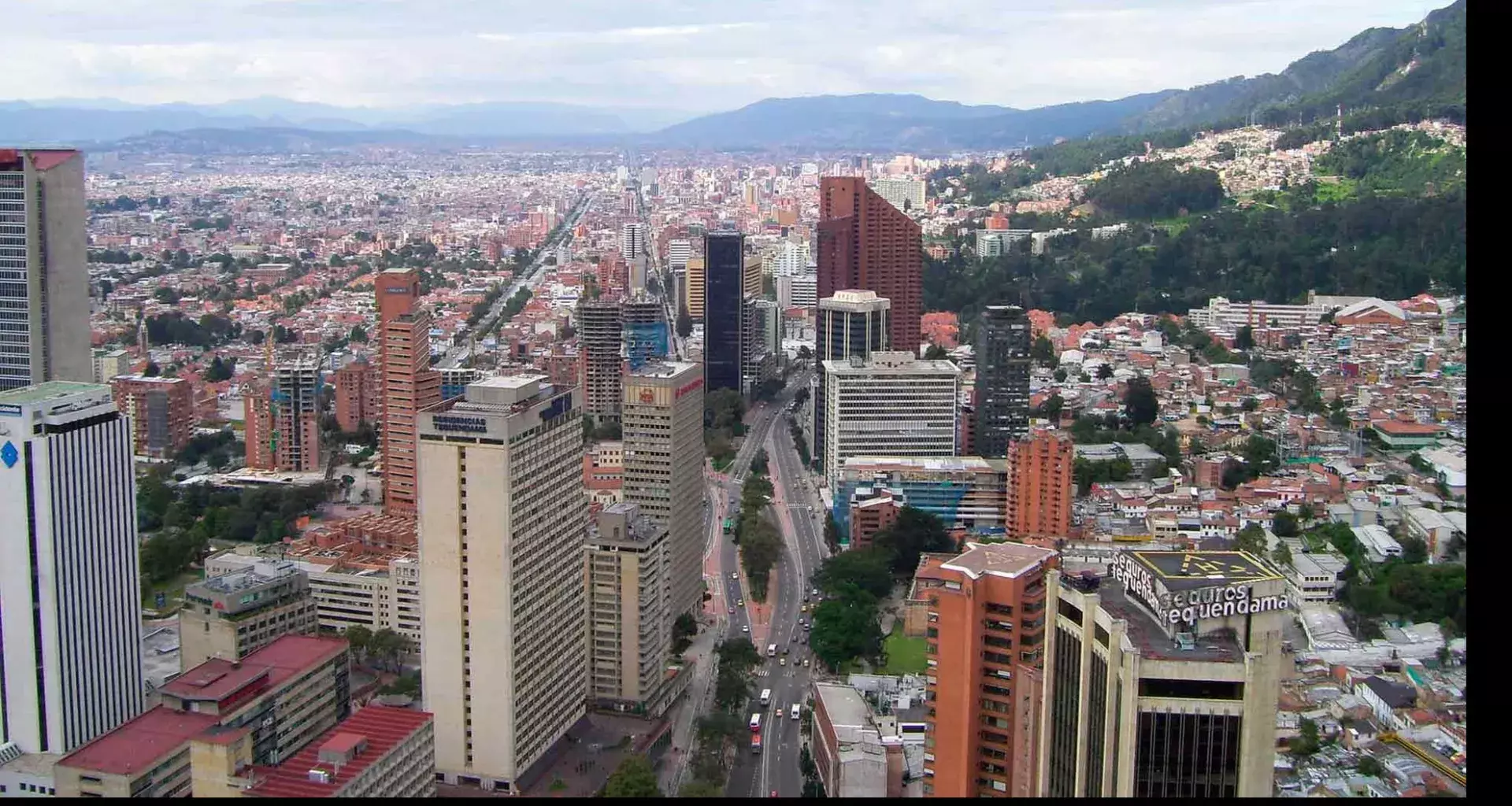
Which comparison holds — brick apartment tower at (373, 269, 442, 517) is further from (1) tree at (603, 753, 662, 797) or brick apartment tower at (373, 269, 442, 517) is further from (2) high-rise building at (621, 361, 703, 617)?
(1) tree at (603, 753, 662, 797)

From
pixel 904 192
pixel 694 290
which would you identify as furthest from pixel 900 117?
pixel 694 290

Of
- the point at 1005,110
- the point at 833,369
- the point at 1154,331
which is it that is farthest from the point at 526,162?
the point at 833,369

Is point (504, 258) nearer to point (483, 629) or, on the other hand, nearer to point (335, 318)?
point (335, 318)

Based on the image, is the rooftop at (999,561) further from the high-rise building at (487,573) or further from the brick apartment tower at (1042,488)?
the brick apartment tower at (1042,488)

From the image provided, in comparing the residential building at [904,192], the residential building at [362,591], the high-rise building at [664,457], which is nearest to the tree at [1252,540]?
the high-rise building at [664,457]

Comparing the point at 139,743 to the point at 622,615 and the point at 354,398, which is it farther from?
the point at 354,398

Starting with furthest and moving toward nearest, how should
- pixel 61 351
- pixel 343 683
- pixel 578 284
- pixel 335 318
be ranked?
pixel 578 284 < pixel 335 318 < pixel 61 351 < pixel 343 683

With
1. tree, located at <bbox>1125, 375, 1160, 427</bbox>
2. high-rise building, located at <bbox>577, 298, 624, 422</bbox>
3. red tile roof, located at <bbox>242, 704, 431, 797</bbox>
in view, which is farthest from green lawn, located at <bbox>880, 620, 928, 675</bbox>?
high-rise building, located at <bbox>577, 298, 624, 422</bbox>

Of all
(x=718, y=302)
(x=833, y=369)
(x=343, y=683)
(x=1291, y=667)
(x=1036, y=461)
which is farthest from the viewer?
(x=718, y=302)
